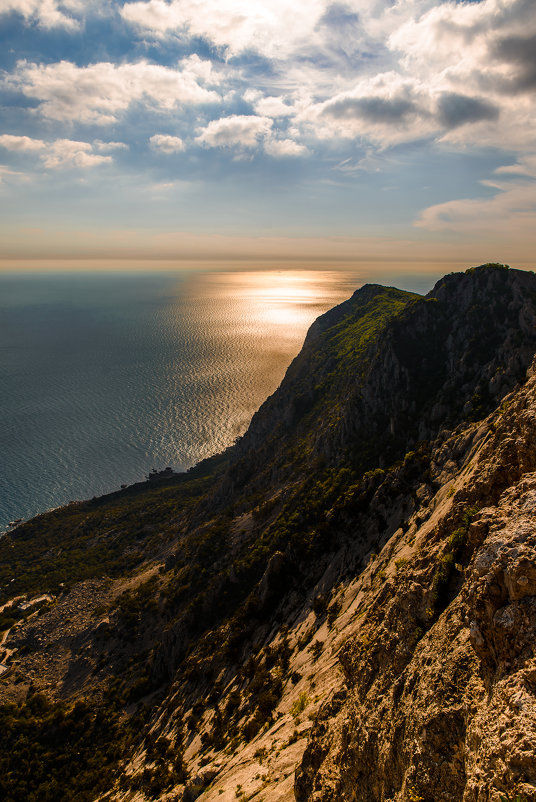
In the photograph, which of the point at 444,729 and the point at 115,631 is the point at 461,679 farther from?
the point at 115,631

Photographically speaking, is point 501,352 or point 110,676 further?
point 110,676

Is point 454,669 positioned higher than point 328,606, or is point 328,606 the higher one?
point 454,669

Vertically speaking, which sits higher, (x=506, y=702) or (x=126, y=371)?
(x=506, y=702)

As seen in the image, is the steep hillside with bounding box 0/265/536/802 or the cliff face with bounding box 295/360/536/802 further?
the steep hillside with bounding box 0/265/536/802

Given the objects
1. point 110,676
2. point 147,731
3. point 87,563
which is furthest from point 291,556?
point 87,563

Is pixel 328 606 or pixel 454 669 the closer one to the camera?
pixel 454 669

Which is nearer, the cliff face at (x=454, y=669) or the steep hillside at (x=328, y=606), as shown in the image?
the cliff face at (x=454, y=669)

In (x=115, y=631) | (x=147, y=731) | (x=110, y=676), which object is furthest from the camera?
(x=115, y=631)

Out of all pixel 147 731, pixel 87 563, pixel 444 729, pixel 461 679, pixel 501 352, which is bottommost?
pixel 87 563
